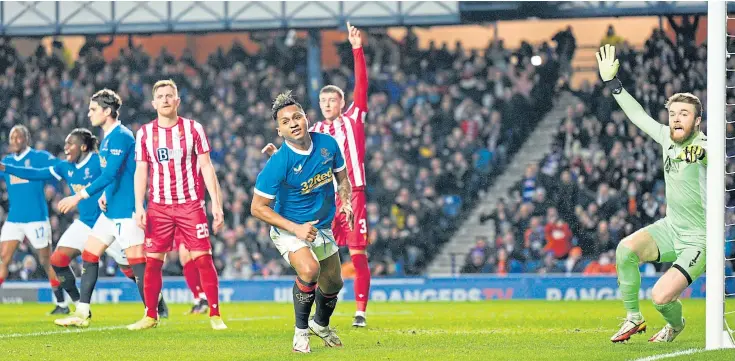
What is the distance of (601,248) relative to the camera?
21578 mm

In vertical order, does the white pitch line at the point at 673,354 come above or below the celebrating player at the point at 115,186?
below

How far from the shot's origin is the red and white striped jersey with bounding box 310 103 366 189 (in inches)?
478

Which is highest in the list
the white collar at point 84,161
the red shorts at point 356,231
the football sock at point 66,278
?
the white collar at point 84,161

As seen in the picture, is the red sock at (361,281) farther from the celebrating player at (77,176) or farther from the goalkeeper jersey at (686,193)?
the goalkeeper jersey at (686,193)

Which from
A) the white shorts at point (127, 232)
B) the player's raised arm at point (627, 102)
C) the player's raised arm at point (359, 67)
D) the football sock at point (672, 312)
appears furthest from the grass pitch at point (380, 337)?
the player's raised arm at point (359, 67)

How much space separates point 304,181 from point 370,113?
17.5 metres

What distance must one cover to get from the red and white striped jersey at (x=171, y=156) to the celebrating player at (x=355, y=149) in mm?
1297

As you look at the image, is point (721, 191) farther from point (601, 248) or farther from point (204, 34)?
point (204, 34)

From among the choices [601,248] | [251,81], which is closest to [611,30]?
[601,248]

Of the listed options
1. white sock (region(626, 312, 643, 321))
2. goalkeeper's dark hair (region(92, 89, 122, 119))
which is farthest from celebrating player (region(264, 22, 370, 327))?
white sock (region(626, 312, 643, 321))

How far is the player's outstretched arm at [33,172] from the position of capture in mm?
12906

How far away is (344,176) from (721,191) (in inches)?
115

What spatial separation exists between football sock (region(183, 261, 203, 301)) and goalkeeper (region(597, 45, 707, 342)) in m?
6.16

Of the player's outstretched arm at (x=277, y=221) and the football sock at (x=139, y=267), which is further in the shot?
the football sock at (x=139, y=267)
